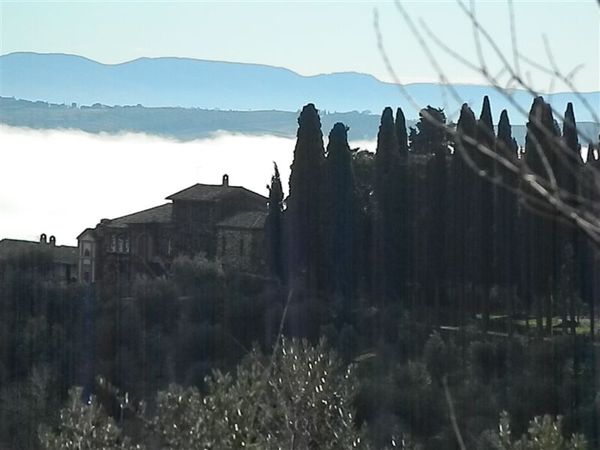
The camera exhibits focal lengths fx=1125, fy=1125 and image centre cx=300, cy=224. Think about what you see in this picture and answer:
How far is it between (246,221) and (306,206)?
3.50 metres

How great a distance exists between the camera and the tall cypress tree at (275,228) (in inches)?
768

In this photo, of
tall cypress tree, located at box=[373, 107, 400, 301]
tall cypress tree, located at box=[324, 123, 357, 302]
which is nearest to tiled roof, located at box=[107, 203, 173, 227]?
tall cypress tree, located at box=[324, 123, 357, 302]

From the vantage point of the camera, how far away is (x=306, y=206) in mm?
19484

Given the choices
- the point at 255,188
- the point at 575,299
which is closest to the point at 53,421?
the point at 575,299

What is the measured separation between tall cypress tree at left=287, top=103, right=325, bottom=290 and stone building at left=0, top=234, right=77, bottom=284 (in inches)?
158

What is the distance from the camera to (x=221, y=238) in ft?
74.6

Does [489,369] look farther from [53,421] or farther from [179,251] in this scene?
[179,251]

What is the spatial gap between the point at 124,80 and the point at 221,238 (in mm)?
29785

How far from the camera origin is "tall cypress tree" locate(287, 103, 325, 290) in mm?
19219

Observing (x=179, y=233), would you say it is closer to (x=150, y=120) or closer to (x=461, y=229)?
(x=461, y=229)

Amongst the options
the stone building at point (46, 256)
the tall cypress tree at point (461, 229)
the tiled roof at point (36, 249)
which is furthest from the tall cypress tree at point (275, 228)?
the tiled roof at point (36, 249)

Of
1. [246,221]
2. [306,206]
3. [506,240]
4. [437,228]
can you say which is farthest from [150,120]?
[506,240]

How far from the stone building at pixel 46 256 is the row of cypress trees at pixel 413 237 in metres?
3.92

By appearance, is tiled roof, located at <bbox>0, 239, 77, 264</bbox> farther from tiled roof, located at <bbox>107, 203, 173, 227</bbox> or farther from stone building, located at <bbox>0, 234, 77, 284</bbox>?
tiled roof, located at <bbox>107, 203, 173, 227</bbox>
